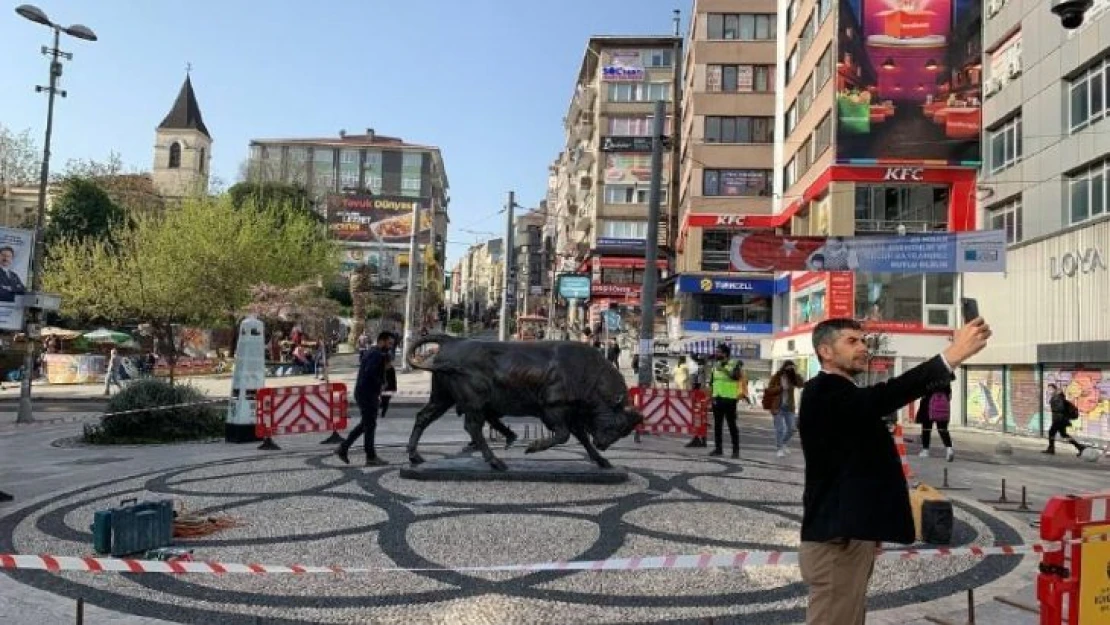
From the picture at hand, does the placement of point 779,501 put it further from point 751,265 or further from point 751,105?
point 751,105

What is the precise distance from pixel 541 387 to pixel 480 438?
1011 millimetres

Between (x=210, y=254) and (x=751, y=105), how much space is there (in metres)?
32.3

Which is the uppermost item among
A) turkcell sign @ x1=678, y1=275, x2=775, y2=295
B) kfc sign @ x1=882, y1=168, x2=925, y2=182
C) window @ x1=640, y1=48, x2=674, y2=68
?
window @ x1=640, y1=48, x2=674, y2=68

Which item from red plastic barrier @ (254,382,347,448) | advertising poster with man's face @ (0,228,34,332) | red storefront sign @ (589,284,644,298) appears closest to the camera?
red plastic barrier @ (254,382,347,448)

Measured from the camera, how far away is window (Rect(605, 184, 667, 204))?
66.7 m

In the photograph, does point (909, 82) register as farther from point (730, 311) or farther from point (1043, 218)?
point (730, 311)

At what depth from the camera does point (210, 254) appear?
44.9 meters

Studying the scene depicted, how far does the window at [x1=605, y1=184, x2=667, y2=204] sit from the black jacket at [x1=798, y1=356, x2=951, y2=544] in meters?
63.8

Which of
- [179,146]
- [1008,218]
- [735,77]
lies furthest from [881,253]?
[179,146]

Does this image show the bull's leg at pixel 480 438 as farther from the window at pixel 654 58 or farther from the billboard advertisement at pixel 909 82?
the window at pixel 654 58

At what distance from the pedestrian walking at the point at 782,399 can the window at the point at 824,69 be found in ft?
73.8

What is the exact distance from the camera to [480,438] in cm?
1043

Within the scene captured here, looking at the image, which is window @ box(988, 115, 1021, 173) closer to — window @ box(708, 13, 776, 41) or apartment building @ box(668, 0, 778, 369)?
apartment building @ box(668, 0, 778, 369)

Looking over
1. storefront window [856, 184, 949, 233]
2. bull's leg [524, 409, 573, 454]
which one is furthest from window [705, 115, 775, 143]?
bull's leg [524, 409, 573, 454]
